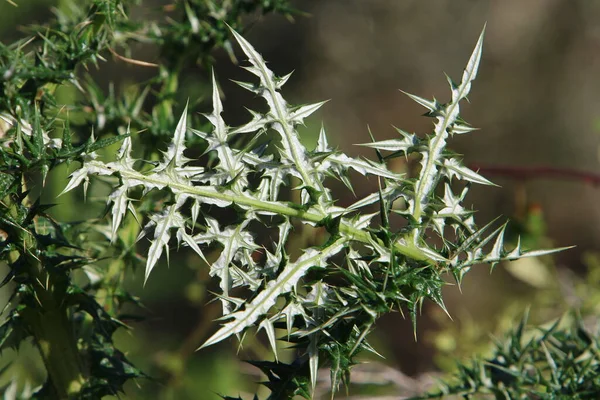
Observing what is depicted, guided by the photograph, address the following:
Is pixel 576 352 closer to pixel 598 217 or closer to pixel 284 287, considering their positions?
pixel 284 287

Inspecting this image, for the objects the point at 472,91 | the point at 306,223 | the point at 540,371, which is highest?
the point at 306,223

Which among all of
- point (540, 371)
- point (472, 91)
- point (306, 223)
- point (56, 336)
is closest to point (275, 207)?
point (306, 223)

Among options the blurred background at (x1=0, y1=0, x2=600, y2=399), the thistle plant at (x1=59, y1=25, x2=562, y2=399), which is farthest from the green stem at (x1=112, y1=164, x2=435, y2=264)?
the blurred background at (x1=0, y1=0, x2=600, y2=399)

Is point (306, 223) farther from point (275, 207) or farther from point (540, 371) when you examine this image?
point (540, 371)

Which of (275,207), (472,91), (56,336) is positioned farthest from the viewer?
(472,91)

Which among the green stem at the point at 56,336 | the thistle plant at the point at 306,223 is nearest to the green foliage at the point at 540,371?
the thistle plant at the point at 306,223

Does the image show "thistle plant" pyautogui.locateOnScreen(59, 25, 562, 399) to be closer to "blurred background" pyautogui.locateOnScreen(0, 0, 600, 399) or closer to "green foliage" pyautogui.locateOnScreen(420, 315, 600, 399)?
"green foliage" pyautogui.locateOnScreen(420, 315, 600, 399)

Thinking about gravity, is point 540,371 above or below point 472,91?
above

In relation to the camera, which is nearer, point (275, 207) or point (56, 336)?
point (275, 207)

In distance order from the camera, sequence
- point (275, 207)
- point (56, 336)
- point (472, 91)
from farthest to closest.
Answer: point (472, 91)
point (56, 336)
point (275, 207)

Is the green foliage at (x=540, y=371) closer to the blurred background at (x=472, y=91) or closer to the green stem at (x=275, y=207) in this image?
the green stem at (x=275, y=207)
